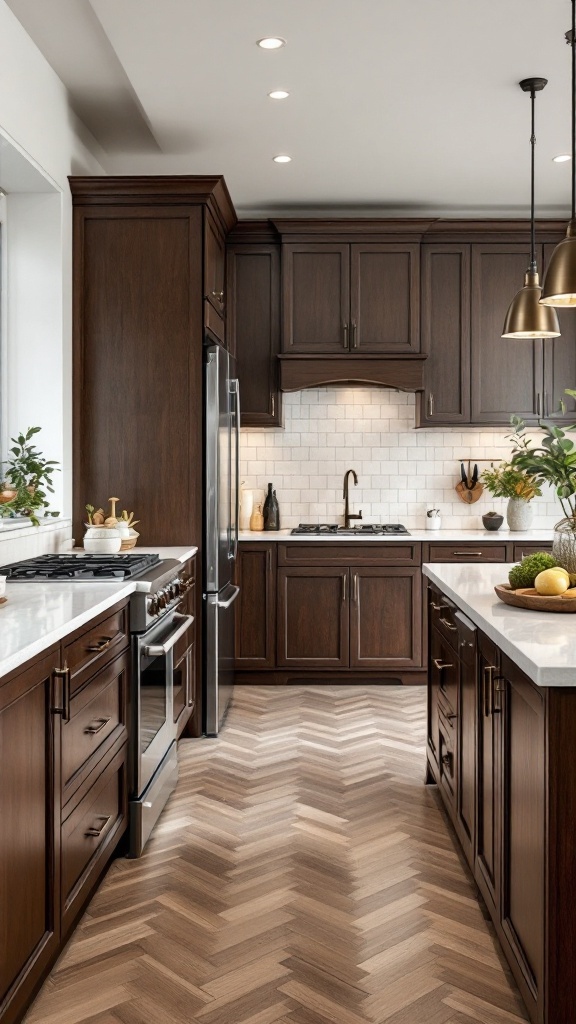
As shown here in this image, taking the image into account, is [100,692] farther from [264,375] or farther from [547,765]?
[264,375]

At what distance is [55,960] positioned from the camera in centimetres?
229

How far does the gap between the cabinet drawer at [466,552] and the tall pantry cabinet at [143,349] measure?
1685 millimetres

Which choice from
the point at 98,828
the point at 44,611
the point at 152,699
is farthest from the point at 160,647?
the point at 44,611

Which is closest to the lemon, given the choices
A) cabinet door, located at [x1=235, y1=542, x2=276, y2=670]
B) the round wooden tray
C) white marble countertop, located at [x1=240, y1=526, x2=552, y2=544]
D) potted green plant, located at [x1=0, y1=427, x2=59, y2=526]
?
the round wooden tray

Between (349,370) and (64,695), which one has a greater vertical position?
(349,370)

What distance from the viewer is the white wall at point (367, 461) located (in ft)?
19.4

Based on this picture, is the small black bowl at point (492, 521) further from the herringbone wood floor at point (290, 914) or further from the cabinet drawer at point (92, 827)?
the cabinet drawer at point (92, 827)

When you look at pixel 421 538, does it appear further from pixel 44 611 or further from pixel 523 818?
pixel 523 818

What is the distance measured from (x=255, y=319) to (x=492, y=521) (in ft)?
6.43

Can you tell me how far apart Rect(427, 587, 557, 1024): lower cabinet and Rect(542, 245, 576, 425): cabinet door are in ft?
9.69

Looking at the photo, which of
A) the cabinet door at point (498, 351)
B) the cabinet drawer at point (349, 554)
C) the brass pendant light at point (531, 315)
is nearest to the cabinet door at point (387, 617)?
the cabinet drawer at point (349, 554)

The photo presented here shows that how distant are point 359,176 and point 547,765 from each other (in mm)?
4103

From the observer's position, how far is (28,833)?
1.96m

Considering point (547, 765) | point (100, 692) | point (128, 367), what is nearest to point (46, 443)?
point (128, 367)
